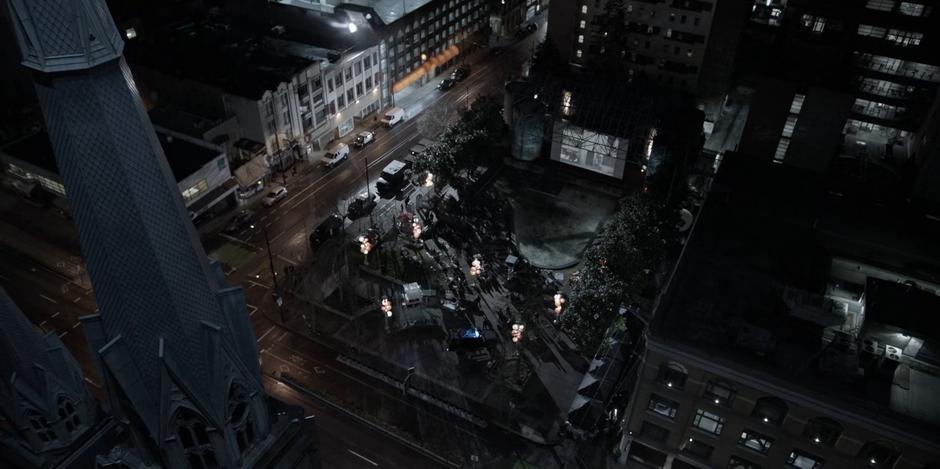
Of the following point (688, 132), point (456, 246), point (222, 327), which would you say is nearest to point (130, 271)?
point (222, 327)

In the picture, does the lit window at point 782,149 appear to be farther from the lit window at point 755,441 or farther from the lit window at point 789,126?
the lit window at point 755,441

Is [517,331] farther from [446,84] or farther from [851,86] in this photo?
[446,84]

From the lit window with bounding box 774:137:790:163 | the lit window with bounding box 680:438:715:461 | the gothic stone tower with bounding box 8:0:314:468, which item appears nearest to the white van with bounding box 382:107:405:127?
the lit window with bounding box 774:137:790:163

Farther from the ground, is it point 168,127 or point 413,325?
point 168,127

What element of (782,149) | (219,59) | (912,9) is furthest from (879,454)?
(219,59)

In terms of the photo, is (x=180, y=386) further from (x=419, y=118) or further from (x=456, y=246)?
(x=419, y=118)

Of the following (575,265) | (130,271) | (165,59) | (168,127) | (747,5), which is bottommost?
(575,265)
